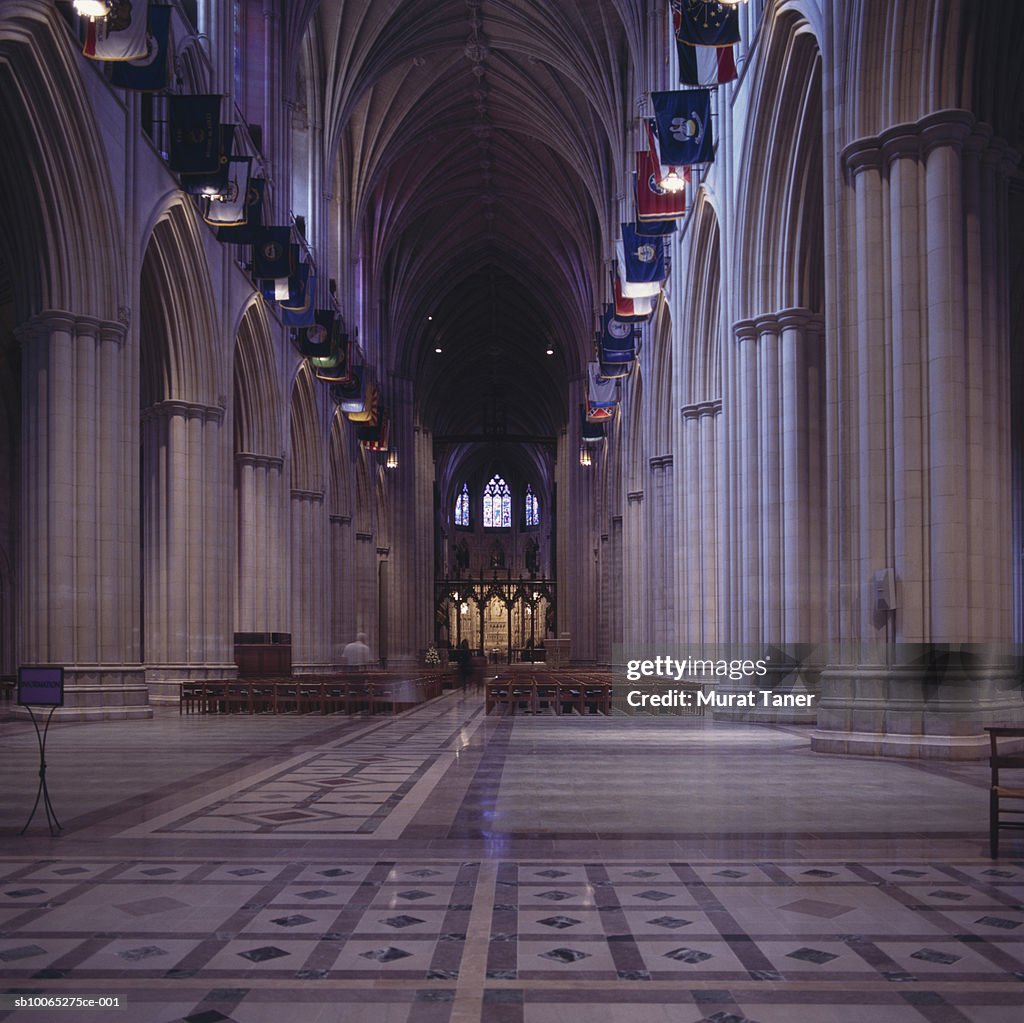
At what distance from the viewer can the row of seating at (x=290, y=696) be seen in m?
22.7

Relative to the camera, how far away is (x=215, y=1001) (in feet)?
13.3

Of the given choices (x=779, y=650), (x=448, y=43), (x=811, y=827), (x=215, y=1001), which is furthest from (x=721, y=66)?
(x=448, y=43)

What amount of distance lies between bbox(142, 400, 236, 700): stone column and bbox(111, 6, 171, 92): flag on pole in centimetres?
836

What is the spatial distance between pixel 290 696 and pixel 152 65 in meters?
12.7

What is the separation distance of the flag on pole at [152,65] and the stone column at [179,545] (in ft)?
27.4

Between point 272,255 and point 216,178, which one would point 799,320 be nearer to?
point 216,178

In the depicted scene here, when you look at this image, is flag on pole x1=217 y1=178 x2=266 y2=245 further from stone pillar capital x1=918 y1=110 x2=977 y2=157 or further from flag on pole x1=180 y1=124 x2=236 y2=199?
stone pillar capital x1=918 y1=110 x2=977 y2=157

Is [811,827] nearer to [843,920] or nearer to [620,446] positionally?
[843,920]

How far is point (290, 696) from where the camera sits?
2433 cm

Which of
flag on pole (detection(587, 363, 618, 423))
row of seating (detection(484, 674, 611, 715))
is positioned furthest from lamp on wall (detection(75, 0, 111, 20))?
flag on pole (detection(587, 363, 618, 423))

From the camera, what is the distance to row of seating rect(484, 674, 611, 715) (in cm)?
2241

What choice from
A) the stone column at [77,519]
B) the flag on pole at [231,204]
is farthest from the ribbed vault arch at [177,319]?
the stone column at [77,519]

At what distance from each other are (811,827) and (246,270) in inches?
968

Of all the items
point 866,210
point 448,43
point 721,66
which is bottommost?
point 866,210
